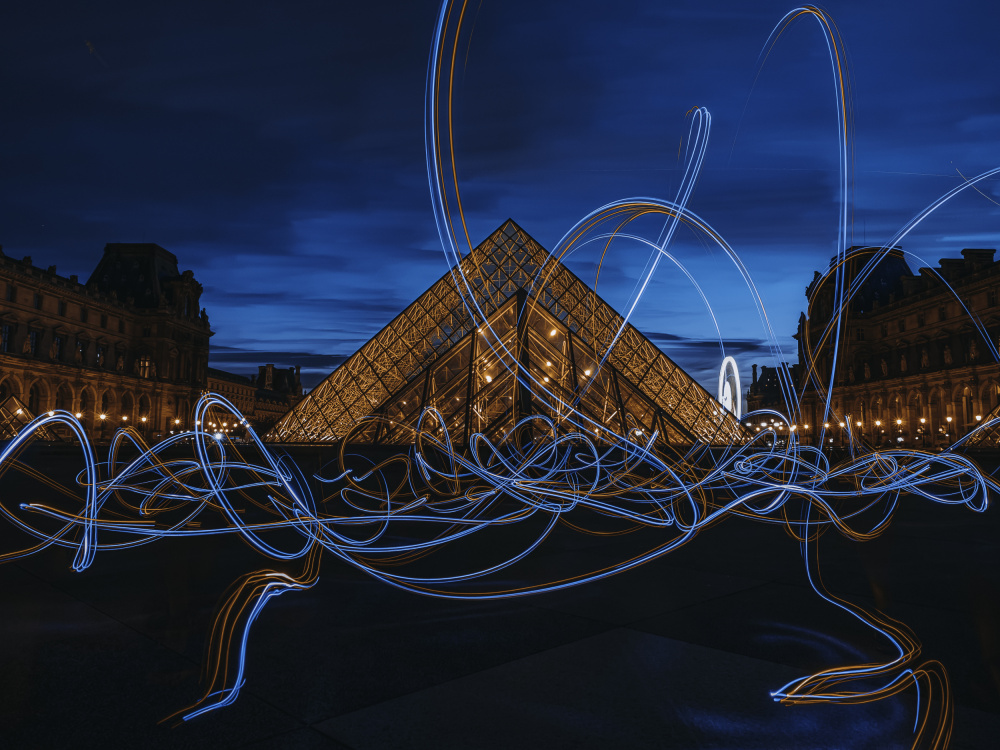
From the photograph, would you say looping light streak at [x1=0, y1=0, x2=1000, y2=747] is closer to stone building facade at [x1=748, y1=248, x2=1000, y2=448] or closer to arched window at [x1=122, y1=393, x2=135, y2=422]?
stone building facade at [x1=748, y1=248, x2=1000, y2=448]

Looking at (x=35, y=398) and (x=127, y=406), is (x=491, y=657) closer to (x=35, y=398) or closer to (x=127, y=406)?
(x=35, y=398)

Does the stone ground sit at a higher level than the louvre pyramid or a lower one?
lower

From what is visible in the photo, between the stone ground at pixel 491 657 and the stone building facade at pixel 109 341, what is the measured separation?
58093mm

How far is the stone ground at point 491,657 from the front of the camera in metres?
3.19

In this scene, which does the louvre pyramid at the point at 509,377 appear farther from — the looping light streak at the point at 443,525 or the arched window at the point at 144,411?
the arched window at the point at 144,411

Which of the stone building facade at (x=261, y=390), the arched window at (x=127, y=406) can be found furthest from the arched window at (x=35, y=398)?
the stone building facade at (x=261, y=390)

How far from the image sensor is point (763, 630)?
4.75 m

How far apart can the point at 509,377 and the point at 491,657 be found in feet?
79.0

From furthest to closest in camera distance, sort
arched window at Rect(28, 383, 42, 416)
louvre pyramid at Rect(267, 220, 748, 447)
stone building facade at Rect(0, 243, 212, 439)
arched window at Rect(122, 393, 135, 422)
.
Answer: arched window at Rect(122, 393, 135, 422) < arched window at Rect(28, 383, 42, 416) < stone building facade at Rect(0, 243, 212, 439) < louvre pyramid at Rect(267, 220, 748, 447)

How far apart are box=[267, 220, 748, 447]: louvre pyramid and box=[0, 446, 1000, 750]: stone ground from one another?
1899 cm

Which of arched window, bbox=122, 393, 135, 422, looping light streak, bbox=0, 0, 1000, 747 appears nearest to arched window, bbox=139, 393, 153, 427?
arched window, bbox=122, 393, 135, 422

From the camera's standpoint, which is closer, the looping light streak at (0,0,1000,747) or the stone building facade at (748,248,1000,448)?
the looping light streak at (0,0,1000,747)

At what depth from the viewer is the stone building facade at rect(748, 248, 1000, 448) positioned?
2130 inches

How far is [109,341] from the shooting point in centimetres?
6944
